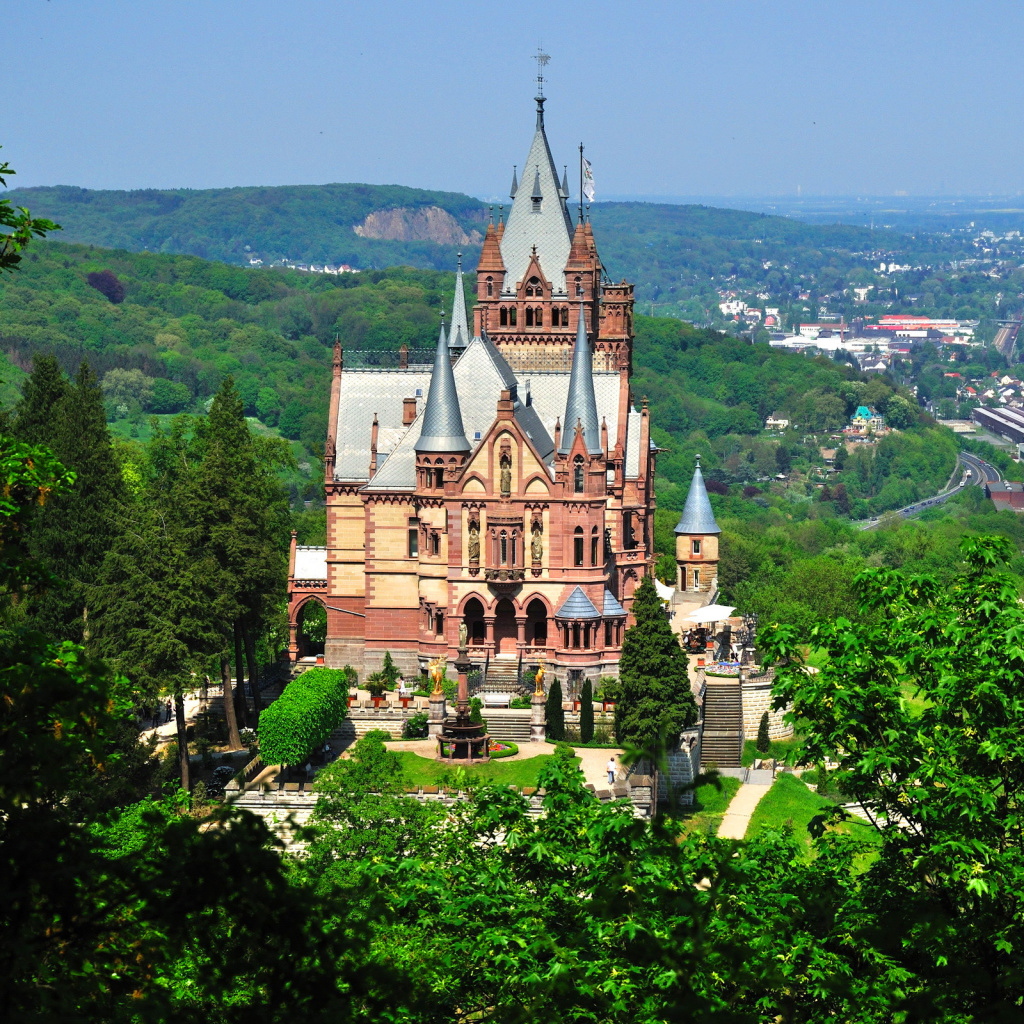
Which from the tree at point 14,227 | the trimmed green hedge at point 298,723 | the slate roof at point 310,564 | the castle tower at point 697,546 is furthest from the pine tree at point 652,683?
the tree at point 14,227

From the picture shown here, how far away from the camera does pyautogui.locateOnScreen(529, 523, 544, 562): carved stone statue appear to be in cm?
8956

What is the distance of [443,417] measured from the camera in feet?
295

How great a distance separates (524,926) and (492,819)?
6.32 metres

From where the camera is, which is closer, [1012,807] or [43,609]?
[1012,807]

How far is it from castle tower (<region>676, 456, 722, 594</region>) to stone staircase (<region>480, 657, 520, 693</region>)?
23399 millimetres

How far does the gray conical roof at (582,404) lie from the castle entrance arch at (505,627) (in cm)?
761

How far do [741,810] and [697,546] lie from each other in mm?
32564

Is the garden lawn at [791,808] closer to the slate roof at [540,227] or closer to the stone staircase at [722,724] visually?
the stone staircase at [722,724]

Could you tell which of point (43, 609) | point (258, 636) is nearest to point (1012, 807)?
point (43, 609)

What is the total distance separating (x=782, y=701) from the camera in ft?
144

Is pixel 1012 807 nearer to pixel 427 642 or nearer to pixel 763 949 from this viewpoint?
pixel 763 949

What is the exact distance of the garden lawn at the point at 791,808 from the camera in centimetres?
7688

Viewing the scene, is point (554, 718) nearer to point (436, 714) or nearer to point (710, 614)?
point (436, 714)

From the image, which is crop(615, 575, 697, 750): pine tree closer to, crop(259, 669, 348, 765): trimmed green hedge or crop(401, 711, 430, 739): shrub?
crop(401, 711, 430, 739): shrub
